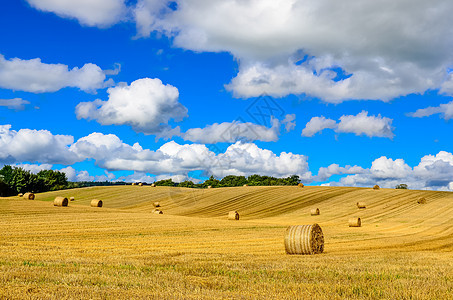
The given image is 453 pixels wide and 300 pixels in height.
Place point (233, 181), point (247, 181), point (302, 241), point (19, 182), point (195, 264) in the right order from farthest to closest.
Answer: point (233, 181) → point (247, 181) → point (19, 182) → point (302, 241) → point (195, 264)

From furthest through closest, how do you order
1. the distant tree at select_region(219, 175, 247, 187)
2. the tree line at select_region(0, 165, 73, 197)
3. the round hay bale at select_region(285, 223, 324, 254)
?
the distant tree at select_region(219, 175, 247, 187) → the tree line at select_region(0, 165, 73, 197) → the round hay bale at select_region(285, 223, 324, 254)

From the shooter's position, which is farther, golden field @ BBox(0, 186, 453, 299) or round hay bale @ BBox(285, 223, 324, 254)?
round hay bale @ BBox(285, 223, 324, 254)

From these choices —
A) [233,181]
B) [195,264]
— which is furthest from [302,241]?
[233,181]

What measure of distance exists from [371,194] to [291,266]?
4861 centimetres

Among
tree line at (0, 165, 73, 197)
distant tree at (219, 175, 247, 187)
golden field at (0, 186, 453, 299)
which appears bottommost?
golden field at (0, 186, 453, 299)

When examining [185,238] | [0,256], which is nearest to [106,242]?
[185,238]

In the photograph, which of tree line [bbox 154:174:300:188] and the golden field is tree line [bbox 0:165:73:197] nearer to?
tree line [bbox 154:174:300:188]

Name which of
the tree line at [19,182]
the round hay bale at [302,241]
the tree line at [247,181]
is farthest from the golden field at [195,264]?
the tree line at [247,181]

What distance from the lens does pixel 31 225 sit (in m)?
25.8

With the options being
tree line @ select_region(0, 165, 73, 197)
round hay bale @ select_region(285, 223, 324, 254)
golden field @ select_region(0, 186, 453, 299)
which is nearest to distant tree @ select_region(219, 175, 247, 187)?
tree line @ select_region(0, 165, 73, 197)

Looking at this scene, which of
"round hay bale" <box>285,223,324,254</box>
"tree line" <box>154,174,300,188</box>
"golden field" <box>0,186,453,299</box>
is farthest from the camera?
"tree line" <box>154,174,300,188</box>

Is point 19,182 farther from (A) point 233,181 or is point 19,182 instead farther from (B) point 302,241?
(B) point 302,241

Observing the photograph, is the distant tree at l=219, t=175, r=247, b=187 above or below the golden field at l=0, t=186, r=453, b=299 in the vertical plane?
above

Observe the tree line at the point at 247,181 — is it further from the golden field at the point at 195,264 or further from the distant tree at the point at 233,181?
the golden field at the point at 195,264
